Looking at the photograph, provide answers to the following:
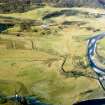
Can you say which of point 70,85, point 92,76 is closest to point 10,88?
point 70,85

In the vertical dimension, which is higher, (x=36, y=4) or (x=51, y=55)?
(x=36, y=4)

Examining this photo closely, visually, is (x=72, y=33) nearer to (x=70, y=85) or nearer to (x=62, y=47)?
(x=62, y=47)

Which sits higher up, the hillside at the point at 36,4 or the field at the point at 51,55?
the hillside at the point at 36,4

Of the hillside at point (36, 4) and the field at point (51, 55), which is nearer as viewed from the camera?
the field at point (51, 55)

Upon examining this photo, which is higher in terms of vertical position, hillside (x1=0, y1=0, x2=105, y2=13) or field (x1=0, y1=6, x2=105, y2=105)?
hillside (x1=0, y1=0, x2=105, y2=13)

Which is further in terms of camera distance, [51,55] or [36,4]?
[36,4]

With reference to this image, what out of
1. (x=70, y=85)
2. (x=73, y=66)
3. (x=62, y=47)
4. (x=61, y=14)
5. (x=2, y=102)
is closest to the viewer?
(x=2, y=102)

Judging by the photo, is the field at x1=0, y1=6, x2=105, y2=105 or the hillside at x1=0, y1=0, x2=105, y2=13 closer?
the field at x1=0, y1=6, x2=105, y2=105

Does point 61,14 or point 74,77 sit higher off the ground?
point 61,14
